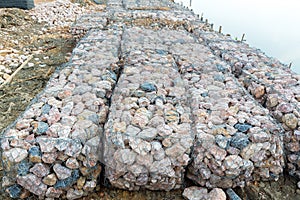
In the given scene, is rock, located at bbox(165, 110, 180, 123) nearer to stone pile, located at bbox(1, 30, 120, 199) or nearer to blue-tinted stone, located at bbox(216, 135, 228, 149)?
blue-tinted stone, located at bbox(216, 135, 228, 149)

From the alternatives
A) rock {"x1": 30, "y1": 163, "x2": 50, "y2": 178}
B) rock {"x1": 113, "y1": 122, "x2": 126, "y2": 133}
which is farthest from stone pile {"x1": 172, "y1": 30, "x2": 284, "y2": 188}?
rock {"x1": 30, "y1": 163, "x2": 50, "y2": 178}

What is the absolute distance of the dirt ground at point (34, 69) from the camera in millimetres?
3797

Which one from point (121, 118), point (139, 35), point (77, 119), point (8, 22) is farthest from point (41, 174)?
point (8, 22)

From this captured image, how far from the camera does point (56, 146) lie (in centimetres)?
339

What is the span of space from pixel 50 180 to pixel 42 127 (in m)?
0.77

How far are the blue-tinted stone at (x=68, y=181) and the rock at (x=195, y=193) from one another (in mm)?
1547

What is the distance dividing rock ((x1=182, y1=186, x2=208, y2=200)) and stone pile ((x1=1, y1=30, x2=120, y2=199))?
1.32 metres

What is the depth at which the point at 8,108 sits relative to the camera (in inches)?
219

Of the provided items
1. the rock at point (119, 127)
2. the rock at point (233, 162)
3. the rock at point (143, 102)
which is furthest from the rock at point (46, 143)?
the rock at point (233, 162)

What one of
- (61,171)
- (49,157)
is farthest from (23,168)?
(61,171)

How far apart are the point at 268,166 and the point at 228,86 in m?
1.73

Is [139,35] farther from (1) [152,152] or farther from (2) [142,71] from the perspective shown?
(1) [152,152]

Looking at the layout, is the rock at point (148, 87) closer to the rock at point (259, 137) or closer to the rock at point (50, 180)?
the rock at point (259, 137)

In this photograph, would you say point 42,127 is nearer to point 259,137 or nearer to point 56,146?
point 56,146
